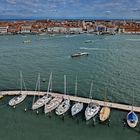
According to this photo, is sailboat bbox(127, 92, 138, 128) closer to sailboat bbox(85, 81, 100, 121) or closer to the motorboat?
the motorboat

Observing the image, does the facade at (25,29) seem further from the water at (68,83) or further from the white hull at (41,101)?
the white hull at (41,101)

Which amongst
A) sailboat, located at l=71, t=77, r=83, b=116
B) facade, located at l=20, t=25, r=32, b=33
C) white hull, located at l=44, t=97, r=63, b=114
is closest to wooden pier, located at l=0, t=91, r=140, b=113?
sailboat, located at l=71, t=77, r=83, b=116

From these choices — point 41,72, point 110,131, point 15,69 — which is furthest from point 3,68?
point 110,131

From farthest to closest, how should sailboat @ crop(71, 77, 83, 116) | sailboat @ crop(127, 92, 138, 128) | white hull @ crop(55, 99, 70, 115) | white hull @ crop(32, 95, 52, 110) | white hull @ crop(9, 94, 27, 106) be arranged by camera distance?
white hull @ crop(9, 94, 27, 106) < white hull @ crop(32, 95, 52, 110) < white hull @ crop(55, 99, 70, 115) < sailboat @ crop(71, 77, 83, 116) < sailboat @ crop(127, 92, 138, 128)

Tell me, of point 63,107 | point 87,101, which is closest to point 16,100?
point 63,107

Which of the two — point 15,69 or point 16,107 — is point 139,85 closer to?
point 16,107

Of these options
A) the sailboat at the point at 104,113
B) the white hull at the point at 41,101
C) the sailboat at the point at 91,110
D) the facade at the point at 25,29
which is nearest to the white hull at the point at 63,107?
the white hull at the point at 41,101
